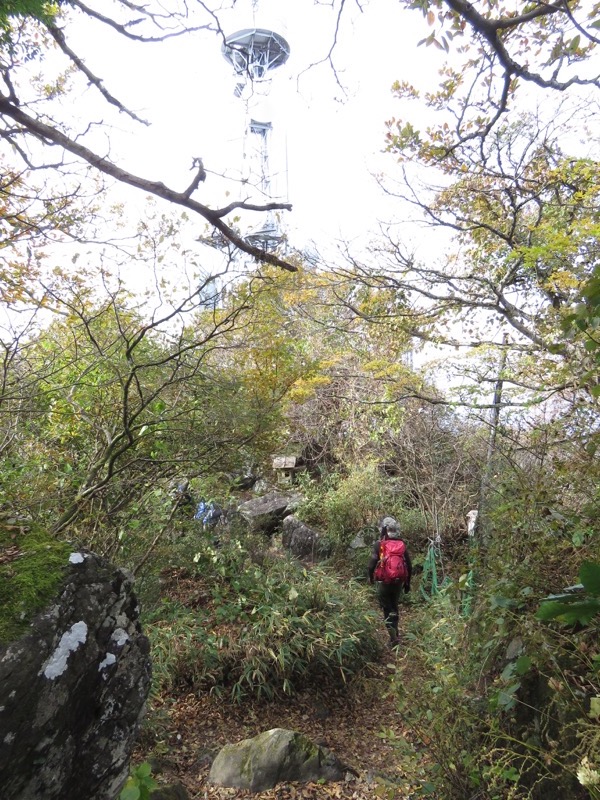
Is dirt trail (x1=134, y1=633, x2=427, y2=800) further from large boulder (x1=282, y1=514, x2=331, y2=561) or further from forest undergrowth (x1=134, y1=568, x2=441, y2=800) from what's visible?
large boulder (x1=282, y1=514, x2=331, y2=561)

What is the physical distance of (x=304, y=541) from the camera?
8.82 metres

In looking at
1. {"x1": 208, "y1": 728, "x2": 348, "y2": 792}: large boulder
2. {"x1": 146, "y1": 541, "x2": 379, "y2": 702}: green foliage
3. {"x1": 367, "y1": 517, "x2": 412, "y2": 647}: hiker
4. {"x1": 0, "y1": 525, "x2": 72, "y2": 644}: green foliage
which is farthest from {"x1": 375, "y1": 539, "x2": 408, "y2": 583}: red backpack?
{"x1": 0, "y1": 525, "x2": 72, "y2": 644}: green foliage

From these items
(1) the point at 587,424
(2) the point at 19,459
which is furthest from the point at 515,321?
(2) the point at 19,459

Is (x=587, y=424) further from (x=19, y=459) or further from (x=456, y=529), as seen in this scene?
(x=456, y=529)

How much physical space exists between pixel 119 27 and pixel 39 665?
3.69 meters

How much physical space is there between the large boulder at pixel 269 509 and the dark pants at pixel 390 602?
2.90m

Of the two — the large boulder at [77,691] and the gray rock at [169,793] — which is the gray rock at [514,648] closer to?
the large boulder at [77,691]

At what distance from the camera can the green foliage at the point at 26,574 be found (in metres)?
1.79

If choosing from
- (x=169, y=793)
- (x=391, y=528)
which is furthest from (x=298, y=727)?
(x=391, y=528)

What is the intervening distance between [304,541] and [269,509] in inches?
37.4

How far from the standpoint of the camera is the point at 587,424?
3678mm

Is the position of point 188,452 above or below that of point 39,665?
above

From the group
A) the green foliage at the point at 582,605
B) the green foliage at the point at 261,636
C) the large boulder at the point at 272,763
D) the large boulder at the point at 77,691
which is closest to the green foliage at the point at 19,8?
the large boulder at the point at 77,691

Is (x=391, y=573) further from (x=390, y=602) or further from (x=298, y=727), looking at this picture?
(x=298, y=727)
